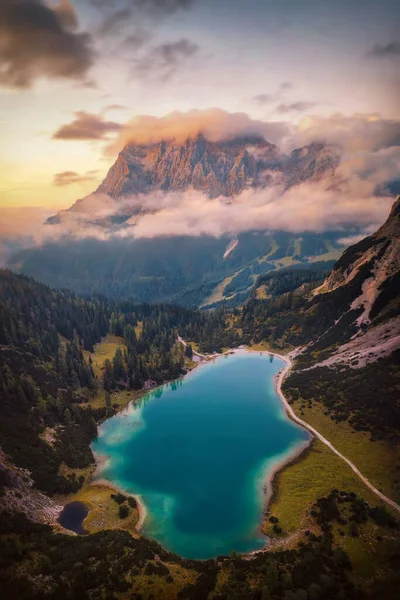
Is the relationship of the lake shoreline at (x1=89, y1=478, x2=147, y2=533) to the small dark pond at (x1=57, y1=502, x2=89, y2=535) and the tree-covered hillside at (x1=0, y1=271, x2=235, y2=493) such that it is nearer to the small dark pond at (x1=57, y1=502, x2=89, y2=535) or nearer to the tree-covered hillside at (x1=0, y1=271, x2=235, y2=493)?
the tree-covered hillside at (x1=0, y1=271, x2=235, y2=493)

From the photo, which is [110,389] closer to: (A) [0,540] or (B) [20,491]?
(B) [20,491]

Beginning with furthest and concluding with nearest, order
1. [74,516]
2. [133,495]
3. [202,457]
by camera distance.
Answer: [202,457], [133,495], [74,516]

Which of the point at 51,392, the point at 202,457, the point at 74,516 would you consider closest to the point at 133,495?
the point at 74,516

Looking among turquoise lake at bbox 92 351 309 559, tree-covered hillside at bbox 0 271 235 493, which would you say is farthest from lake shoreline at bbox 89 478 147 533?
tree-covered hillside at bbox 0 271 235 493

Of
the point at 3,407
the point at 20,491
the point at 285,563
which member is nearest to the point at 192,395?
the point at 3,407

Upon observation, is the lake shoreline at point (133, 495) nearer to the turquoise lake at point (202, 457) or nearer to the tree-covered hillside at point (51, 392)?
the turquoise lake at point (202, 457)

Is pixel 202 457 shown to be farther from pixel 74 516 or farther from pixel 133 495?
pixel 74 516
